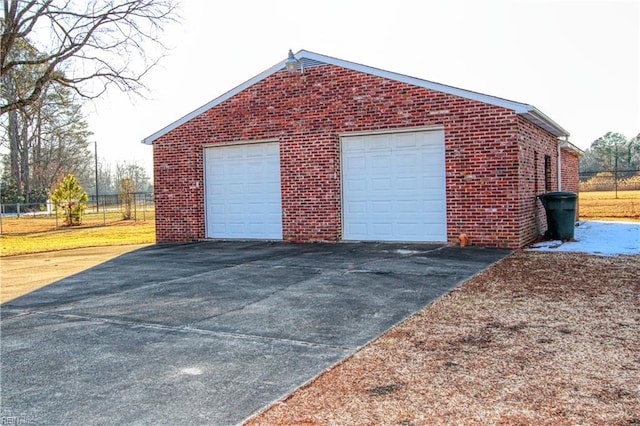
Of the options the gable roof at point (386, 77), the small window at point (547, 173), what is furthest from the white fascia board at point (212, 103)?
the small window at point (547, 173)

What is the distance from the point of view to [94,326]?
17.2 ft

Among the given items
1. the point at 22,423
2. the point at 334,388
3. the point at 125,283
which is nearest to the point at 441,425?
the point at 334,388

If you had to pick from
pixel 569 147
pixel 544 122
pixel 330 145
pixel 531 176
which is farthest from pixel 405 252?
pixel 569 147

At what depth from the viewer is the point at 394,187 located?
1159 centimetres

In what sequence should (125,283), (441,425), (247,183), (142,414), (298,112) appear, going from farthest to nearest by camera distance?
(247,183), (298,112), (125,283), (142,414), (441,425)

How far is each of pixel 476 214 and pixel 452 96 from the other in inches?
96.5

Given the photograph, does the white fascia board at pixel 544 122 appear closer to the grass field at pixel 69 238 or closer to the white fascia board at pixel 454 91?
the white fascia board at pixel 454 91

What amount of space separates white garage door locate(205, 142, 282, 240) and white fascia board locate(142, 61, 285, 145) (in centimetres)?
98

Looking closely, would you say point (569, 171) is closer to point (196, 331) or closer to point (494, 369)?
point (494, 369)

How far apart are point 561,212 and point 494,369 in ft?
29.1

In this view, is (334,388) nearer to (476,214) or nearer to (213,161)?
(476,214)

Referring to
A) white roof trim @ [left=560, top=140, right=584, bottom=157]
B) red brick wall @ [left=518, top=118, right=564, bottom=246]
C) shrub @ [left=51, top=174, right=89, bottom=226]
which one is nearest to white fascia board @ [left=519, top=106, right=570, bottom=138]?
red brick wall @ [left=518, top=118, right=564, bottom=246]

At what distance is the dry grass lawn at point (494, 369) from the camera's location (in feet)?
10.1

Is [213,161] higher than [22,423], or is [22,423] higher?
[213,161]
